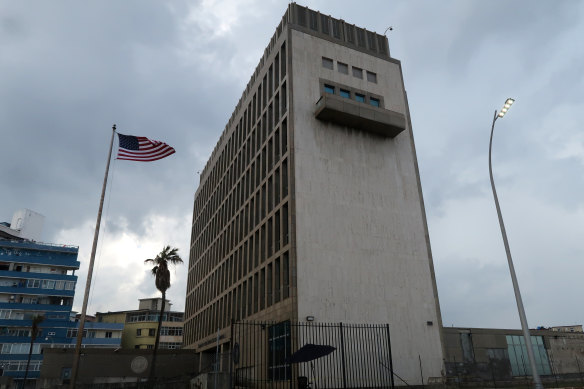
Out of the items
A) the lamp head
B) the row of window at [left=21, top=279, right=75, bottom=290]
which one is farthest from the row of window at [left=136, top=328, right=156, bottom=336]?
the lamp head

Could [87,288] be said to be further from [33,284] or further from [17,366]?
[33,284]

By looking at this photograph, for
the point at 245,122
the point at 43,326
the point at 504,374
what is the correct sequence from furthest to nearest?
the point at 43,326, the point at 245,122, the point at 504,374

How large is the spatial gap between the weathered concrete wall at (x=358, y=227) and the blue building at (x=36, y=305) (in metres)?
55.9

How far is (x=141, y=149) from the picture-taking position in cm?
2719

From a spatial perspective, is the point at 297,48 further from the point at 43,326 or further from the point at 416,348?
the point at 43,326

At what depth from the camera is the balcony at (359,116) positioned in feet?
123

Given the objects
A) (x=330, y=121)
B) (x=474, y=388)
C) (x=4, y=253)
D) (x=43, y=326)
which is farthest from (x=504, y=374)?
(x=4, y=253)

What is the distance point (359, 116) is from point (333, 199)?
8.08 m

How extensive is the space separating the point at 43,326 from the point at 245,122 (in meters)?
48.3

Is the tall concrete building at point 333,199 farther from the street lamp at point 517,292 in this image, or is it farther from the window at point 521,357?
the street lamp at point 517,292

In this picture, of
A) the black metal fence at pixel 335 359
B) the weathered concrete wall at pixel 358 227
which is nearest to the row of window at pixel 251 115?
the weathered concrete wall at pixel 358 227

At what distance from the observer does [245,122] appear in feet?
176

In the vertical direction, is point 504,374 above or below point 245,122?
below

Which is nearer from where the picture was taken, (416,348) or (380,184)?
(416,348)
